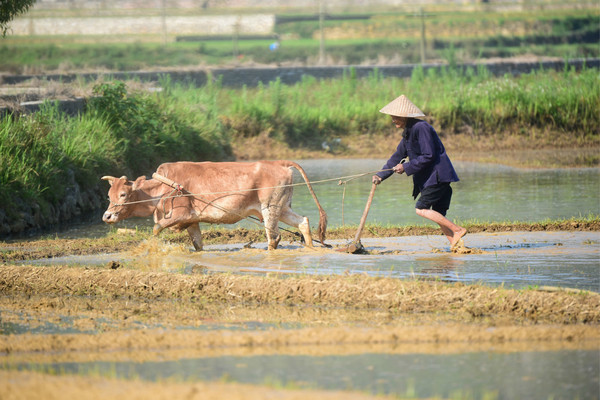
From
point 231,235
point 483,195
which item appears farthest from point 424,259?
point 483,195

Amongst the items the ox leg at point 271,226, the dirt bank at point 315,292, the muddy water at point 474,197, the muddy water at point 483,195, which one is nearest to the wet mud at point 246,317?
the dirt bank at point 315,292

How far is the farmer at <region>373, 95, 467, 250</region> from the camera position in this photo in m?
10.4

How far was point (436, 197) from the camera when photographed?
34.7 feet

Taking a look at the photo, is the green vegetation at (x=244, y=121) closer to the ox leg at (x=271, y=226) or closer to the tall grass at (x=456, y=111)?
the tall grass at (x=456, y=111)

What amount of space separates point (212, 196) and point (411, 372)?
16.5ft

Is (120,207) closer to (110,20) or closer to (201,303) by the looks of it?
(201,303)

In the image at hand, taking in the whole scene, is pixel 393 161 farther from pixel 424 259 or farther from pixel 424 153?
pixel 424 259

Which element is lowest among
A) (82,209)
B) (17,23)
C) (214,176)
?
(82,209)

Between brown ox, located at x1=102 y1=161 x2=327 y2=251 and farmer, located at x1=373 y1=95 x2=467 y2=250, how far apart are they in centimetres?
118

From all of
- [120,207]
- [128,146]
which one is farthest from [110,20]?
[120,207]

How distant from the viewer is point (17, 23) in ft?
167

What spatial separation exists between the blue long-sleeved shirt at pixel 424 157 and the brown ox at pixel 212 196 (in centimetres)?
122

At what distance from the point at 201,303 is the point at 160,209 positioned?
2535 mm

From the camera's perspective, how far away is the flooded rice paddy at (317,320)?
245 inches
